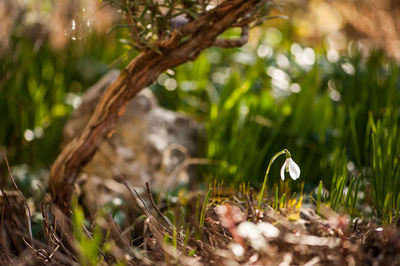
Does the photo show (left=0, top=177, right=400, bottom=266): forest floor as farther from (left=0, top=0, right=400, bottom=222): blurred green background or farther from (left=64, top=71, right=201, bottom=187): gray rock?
(left=64, top=71, right=201, bottom=187): gray rock

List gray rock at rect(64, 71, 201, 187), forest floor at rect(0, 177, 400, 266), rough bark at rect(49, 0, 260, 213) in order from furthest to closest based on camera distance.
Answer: gray rock at rect(64, 71, 201, 187) < rough bark at rect(49, 0, 260, 213) < forest floor at rect(0, 177, 400, 266)

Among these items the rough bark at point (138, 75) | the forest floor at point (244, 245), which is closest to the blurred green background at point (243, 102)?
the rough bark at point (138, 75)

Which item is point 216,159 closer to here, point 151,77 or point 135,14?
point 151,77

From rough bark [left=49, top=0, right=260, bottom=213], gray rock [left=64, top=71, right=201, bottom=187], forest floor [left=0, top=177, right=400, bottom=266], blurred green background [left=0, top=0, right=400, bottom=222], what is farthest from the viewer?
gray rock [left=64, top=71, right=201, bottom=187]

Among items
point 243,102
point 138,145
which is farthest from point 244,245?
point 243,102

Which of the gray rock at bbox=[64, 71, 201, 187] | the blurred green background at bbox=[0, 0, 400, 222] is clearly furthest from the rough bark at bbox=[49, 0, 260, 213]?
the gray rock at bbox=[64, 71, 201, 187]

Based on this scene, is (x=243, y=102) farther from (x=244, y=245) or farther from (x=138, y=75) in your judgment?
(x=244, y=245)
